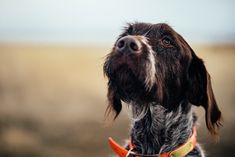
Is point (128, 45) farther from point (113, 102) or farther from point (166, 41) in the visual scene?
point (113, 102)

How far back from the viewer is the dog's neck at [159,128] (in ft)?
9.53

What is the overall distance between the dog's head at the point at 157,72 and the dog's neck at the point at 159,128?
0.06 meters

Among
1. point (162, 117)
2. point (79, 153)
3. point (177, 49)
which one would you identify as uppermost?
point (177, 49)

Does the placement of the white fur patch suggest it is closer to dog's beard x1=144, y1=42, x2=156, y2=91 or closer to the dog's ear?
dog's beard x1=144, y1=42, x2=156, y2=91

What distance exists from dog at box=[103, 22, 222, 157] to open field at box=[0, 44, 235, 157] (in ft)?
3.81

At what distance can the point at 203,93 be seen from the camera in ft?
9.48

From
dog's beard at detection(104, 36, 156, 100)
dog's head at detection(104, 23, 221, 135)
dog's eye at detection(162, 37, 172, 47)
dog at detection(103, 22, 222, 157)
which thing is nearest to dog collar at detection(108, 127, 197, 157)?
dog at detection(103, 22, 222, 157)

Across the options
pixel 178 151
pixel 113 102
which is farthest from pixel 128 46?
pixel 178 151

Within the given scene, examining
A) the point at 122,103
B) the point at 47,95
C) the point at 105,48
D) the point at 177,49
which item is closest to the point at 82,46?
the point at 105,48

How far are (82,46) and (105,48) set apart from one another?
0.30m

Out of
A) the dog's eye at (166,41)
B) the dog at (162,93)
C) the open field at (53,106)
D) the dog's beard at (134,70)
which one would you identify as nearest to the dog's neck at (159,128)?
the dog at (162,93)

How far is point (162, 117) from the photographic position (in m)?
2.95

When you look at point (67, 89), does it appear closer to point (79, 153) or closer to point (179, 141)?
point (79, 153)

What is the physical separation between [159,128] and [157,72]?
0.37 meters
